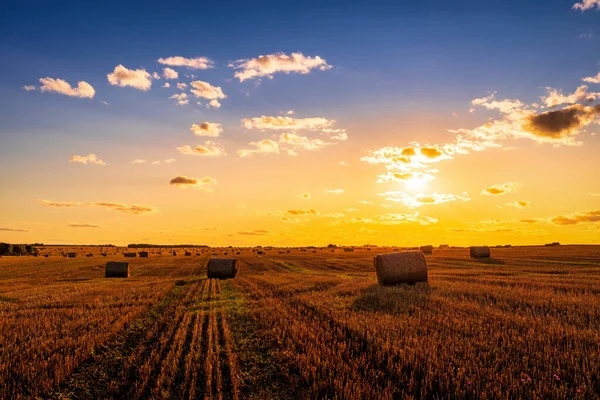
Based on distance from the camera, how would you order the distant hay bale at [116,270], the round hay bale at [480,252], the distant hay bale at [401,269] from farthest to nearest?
the round hay bale at [480,252]
the distant hay bale at [116,270]
the distant hay bale at [401,269]

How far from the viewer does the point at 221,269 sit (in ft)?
86.3

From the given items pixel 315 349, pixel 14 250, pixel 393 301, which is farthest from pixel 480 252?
pixel 14 250

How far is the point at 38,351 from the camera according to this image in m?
7.84

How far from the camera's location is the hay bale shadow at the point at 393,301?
11.4 meters

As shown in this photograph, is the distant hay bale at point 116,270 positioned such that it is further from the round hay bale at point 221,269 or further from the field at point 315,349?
the field at point 315,349

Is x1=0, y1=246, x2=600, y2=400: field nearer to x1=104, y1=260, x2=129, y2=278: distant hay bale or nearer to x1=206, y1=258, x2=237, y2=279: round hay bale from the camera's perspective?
x1=206, y1=258, x2=237, y2=279: round hay bale

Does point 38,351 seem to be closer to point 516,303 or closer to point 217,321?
point 217,321

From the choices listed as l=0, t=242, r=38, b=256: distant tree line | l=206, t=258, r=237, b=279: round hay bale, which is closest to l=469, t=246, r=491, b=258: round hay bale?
l=206, t=258, r=237, b=279: round hay bale

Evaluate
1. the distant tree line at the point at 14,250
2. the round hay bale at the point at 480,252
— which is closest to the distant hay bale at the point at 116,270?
the round hay bale at the point at 480,252

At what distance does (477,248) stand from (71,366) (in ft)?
143

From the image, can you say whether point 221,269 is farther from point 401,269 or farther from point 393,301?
point 393,301

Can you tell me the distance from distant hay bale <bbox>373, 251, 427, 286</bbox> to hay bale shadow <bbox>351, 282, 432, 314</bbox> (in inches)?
89.1

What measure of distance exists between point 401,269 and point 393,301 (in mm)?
5611

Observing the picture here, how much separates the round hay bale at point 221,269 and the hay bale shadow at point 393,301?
13.5 metres
